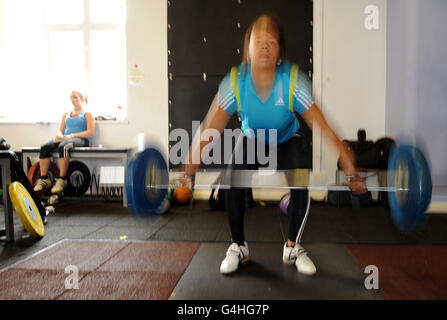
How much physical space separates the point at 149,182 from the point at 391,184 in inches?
38.6

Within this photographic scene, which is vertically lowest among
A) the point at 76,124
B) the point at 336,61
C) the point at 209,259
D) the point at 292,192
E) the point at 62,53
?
the point at 209,259

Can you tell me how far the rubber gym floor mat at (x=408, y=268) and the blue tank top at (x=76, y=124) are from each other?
8.79 ft

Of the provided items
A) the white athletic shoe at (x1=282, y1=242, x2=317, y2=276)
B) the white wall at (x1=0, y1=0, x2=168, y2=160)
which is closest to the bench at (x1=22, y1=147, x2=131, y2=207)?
the white wall at (x1=0, y1=0, x2=168, y2=160)

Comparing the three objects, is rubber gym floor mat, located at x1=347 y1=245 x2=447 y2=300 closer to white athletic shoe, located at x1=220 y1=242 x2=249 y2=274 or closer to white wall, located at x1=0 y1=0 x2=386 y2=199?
white athletic shoe, located at x1=220 y1=242 x2=249 y2=274

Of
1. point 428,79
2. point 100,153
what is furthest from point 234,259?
point 428,79

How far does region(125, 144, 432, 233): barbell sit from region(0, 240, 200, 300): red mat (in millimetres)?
266

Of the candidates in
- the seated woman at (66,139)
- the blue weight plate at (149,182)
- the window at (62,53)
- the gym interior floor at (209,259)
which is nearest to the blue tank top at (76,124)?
the seated woman at (66,139)

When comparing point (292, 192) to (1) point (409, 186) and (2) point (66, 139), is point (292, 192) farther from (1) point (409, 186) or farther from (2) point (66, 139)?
(2) point (66, 139)

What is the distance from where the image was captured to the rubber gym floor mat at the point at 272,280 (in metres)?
1.18

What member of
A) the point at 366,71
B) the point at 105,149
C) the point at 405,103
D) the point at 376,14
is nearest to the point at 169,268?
the point at 105,149

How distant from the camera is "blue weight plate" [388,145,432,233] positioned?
3.90ft

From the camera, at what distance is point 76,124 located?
3287mm

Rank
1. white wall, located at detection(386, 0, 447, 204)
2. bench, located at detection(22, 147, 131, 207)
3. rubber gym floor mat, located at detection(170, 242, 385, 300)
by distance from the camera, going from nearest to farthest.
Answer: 1. rubber gym floor mat, located at detection(170, 242, 385, 300)
2. white wall, located at detection(386, 0, 447, 204)
3. bench, located at detection(22, 147, 131, 207)
